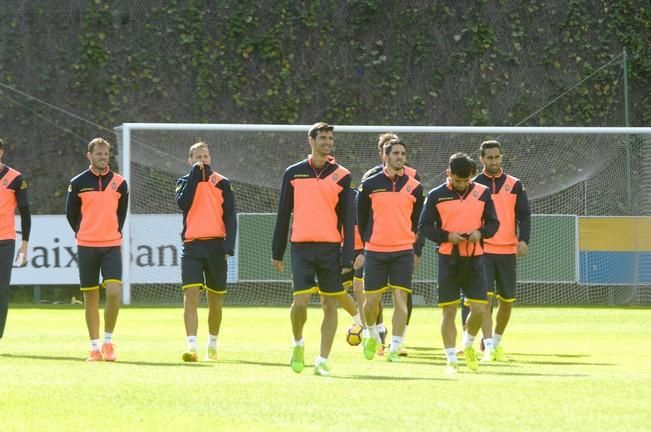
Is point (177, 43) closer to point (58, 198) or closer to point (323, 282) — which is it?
point (58, 198)

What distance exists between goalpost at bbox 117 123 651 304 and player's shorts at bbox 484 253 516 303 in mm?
11453

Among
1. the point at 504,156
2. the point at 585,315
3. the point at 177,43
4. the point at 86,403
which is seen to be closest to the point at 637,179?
the point at 504,156

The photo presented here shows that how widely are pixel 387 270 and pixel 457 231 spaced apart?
142 centimetres

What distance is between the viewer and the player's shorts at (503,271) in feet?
48.1

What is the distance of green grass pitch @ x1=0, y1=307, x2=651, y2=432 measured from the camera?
28.2 ft

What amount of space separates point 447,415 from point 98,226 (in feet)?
20.5

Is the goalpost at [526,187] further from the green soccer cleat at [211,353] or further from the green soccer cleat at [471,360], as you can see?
the green soccer cleat at [471,360]

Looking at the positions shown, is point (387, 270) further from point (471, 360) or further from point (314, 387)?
point (314, 387)

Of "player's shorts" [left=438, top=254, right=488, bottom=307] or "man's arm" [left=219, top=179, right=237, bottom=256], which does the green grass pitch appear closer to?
"player's shorts" [left=438, top=254, right=488, bottom=307]

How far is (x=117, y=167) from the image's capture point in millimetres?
28719

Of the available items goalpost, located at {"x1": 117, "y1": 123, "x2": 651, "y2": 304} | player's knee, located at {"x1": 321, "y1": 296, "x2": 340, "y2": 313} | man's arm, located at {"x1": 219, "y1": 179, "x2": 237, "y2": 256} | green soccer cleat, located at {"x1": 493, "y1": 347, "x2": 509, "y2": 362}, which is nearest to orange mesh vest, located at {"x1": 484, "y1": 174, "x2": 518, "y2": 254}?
green soccer cleat, located at {"x1": 493, "y1": 347, "x2": 509, "y2": 362}

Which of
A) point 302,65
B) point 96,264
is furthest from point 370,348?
point 302,65

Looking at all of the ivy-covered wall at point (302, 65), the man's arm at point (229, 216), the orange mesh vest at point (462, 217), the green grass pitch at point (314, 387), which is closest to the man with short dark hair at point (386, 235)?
the green grass pitch at point (314, 387)

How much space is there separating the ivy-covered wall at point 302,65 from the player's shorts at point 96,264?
1439 centimetres
